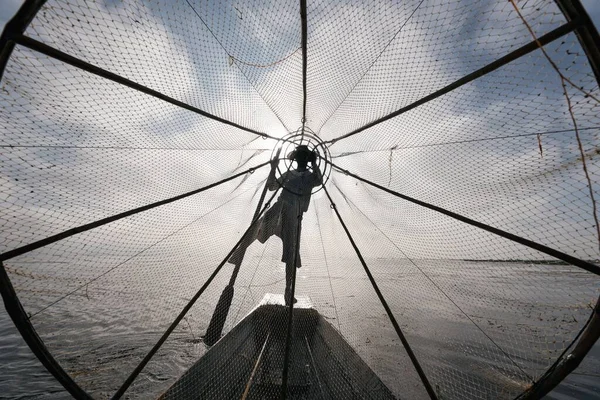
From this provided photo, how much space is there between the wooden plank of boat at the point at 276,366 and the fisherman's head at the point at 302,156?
125 inches

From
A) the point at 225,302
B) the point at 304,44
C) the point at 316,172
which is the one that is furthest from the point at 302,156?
the point at 225,302

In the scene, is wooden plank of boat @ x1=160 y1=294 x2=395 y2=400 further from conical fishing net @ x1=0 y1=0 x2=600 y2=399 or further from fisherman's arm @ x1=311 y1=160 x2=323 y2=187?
fisherman's arm @ x1=311 y1=160 x2=323 y2=187

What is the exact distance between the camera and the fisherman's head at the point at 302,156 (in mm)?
4586

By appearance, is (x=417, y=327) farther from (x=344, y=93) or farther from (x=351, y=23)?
(x=351, y=23)

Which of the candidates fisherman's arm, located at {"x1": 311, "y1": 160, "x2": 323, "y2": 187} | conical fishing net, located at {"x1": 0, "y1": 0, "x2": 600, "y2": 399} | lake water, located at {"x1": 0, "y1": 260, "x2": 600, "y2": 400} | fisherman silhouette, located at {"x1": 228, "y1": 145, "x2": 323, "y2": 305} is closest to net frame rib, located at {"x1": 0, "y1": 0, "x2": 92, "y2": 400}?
conical fishing net, located at {"x1": 0, "y1": 0, "x2": 600, "y2": 399}

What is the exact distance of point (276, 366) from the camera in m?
4.61

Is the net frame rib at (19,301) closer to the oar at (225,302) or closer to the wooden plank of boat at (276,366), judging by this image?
the wooden plank of boat at (276,366)

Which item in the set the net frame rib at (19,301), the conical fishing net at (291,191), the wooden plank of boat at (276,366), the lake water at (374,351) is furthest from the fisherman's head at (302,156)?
the lake water at (374,351)

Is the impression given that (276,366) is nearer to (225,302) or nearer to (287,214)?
(225,302)

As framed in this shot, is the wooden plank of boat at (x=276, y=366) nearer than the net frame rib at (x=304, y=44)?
No

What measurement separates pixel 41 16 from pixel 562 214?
5035 millimetres

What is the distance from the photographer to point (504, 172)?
134 inches

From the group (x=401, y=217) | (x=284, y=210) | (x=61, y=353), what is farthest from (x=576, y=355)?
(x=61, y=353)

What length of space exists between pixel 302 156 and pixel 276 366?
373cm
